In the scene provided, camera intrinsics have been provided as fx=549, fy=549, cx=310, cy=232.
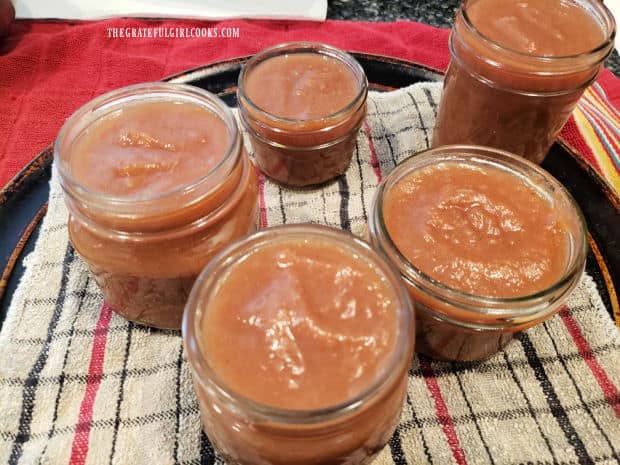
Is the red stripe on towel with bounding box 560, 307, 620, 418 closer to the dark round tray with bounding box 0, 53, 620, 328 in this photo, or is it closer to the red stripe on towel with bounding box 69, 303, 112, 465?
the dark round tray with bounding box 0, 53, 620, 328

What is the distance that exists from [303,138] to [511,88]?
0.47 metres

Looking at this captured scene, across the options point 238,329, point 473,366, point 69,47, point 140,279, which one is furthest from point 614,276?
point 69,47

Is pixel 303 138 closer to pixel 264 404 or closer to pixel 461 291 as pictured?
pixel 461 291

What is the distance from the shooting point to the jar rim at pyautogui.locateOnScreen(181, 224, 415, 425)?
69 cm

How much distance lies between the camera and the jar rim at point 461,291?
2.84 ft

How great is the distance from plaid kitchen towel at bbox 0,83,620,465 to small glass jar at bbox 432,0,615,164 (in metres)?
0.37

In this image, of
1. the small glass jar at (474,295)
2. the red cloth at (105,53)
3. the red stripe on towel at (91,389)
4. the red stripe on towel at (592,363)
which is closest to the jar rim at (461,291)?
the small glass jar at (474,295)

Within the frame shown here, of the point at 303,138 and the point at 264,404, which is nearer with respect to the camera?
the point at 264,404

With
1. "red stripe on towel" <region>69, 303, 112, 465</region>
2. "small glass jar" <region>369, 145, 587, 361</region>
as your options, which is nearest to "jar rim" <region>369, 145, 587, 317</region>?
"small glass jar" <region>369, 145, 587, 361</region>

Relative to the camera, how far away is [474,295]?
860 millimetres

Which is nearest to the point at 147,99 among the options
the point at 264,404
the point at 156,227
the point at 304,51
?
the point at 156,227

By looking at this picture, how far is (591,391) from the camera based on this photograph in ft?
3.25

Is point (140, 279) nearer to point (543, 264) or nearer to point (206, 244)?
point (206, 244)

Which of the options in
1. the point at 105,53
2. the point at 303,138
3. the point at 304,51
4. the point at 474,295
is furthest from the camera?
the point at 105,53
